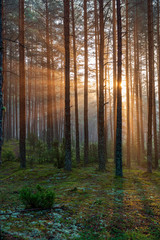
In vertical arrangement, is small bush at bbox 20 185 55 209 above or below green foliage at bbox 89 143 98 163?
above

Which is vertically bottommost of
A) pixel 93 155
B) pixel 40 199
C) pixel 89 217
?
pixel 93 155

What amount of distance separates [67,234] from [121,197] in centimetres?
274

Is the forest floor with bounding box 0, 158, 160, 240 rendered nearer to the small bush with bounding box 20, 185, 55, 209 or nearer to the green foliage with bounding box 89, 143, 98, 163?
the small bush with bounding box 20, 185, 55, 209

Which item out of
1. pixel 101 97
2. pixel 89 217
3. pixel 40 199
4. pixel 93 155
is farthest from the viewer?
pixel 93 155

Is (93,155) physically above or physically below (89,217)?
below

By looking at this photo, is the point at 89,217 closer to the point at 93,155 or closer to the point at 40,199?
the point at 40,199

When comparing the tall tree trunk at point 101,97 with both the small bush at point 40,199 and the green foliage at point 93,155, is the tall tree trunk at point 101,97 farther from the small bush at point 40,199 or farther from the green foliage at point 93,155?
the small bush at point 40,199

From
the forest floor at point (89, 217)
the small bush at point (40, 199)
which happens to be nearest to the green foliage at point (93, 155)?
the forest floor at point (89, 217)

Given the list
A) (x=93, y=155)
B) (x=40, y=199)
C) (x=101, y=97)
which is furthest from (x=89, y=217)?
(x=93, y=155)

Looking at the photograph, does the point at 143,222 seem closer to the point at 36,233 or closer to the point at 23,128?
the point at 36,233

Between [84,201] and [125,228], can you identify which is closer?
[125,228]

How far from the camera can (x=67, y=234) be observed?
2963 mm

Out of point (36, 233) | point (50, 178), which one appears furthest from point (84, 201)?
point (50, 178)

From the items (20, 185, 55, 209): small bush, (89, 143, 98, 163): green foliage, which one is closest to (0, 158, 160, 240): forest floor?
(20, 185, 55, 209): small bush
